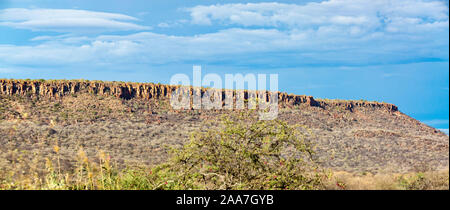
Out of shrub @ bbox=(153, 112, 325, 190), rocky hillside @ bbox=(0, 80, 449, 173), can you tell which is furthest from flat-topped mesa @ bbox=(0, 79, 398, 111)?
shrub @ bbox=(153, 112, 325, 190)

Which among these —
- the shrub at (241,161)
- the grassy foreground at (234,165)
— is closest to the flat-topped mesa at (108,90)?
the grassy foreground at (234,165)

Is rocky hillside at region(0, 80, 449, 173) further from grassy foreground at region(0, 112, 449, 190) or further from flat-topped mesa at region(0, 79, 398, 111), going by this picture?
grassy foreground at region(0, 112, 449, 190)

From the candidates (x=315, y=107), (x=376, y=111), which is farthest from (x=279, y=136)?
(x=376, y=111)

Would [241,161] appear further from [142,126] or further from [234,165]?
[142,126]

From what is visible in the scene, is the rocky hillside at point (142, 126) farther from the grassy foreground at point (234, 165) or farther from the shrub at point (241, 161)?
the shrub at point (241, 161)

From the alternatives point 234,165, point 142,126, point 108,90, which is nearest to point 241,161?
point 234,165

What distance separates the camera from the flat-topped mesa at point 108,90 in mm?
52250

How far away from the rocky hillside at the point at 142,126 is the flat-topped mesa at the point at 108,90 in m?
0.12

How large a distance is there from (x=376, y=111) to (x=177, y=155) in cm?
8052

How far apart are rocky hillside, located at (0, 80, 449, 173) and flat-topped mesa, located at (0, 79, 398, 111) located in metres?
0.12

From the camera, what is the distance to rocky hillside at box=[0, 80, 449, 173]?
35.1 meters

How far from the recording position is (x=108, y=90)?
199ft
